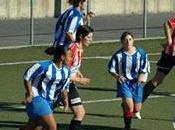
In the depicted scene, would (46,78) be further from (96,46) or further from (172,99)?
(96,46)

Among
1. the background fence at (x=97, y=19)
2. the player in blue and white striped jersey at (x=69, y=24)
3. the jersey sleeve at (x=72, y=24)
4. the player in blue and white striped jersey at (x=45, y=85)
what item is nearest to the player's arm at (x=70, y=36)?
the player in blue and white striped jersey at (x=69, y=24)

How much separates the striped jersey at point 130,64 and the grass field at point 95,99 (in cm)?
82

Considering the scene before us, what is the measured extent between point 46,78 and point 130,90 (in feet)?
9.35

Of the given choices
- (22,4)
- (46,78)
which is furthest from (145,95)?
(22,4)

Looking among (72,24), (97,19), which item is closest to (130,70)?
(72,24)

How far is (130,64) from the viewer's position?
14.0 meters

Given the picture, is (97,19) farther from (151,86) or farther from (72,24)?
(72,24)

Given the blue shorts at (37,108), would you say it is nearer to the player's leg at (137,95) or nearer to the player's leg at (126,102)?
the player's leg at (126,102)

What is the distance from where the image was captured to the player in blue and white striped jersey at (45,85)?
1125 centimetres

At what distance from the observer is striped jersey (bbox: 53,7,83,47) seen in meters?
15.0

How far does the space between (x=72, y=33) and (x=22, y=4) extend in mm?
21117

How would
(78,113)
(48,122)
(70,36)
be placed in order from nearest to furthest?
(48,122) < (78,113) < (70,36)

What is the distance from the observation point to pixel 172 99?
16.7m

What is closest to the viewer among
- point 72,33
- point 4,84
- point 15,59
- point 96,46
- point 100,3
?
point 72,33
